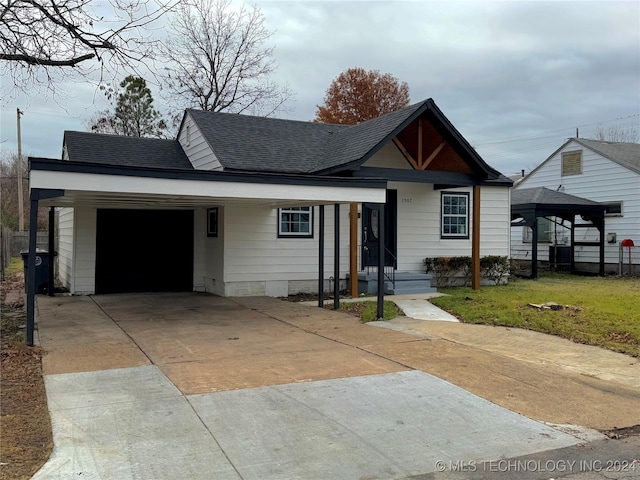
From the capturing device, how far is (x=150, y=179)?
8.19 meters

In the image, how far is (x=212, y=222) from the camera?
14547mm

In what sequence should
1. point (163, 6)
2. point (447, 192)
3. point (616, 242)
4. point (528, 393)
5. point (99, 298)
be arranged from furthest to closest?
point (616, 242) < point (447, 192) < point (99, 298) < point (163, 6) < point (528, 393)

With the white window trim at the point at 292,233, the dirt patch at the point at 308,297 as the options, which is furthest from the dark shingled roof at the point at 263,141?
the dirt patch at the point at 308,297

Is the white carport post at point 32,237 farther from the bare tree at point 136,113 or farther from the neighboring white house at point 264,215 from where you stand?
the bare tree at point 136,113

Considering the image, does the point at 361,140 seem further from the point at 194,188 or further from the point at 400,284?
the point at 194,188

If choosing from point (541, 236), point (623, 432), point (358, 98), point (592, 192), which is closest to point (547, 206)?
point (592, 192)

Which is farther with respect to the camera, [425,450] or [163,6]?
[163,6]

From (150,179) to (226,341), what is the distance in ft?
8.49

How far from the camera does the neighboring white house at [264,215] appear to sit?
13.5 m

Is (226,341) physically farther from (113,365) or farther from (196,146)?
(196,146)

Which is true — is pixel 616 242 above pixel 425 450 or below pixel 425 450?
above

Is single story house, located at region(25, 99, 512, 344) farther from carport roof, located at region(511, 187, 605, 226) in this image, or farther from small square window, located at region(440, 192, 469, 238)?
carport roof, located at region(511, 187, 605, 226)

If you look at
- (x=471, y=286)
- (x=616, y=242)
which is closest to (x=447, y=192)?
(x=471, y=286)

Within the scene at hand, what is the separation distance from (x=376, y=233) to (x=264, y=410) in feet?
34.7
